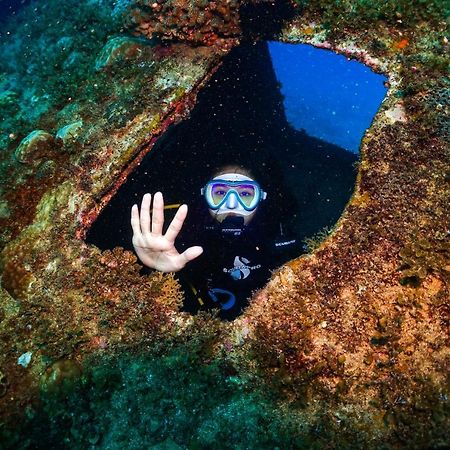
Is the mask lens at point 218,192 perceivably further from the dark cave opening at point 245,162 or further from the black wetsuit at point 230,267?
the dark cave opening at point 245,162

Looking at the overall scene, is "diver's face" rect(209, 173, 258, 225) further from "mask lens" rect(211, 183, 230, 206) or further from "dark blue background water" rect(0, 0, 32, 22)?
"dark blue background water" rect(0, 0, 32, 22)

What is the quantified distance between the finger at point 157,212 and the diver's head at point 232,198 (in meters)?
1.33

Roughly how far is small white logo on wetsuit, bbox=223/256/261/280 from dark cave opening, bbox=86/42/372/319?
44mm

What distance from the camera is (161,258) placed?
3.87 metres

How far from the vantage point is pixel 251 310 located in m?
3.43

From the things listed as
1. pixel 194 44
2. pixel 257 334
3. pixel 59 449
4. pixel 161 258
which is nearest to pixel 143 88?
pixel 194 44

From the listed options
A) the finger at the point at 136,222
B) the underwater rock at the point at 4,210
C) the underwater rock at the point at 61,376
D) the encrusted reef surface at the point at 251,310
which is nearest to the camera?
the encrusted reef surface at the point at 251,310

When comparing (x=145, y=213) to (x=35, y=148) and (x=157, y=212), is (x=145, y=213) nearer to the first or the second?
(x=157, y=212)

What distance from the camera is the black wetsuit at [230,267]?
16.2 feet

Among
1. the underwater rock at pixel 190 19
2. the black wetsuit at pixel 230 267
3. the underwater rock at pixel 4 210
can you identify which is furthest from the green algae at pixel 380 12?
the underwater rock at pixel 4 210

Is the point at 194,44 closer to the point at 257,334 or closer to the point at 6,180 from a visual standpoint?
the point at 6,180

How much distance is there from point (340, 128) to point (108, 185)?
11.0 metres

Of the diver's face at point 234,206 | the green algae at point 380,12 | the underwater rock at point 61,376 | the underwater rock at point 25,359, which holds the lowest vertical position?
the diver's face at point 234,206

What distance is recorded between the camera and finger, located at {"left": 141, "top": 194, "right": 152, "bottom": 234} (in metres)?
3.64
